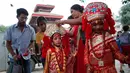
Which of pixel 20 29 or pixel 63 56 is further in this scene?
pixel 20 29

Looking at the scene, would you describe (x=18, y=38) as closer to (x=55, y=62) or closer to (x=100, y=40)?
(x=55, y=62)

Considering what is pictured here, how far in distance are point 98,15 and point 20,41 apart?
6.71 ft

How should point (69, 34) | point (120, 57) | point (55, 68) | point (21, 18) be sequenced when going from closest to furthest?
point (120, 57) → point (55, 68) → point (69, 34) → point (21, 18)

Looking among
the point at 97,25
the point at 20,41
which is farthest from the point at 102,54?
the point at 20,41

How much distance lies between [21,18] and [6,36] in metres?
0.45

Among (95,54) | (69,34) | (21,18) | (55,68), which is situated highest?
(21,18)

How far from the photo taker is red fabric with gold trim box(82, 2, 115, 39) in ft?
9.29

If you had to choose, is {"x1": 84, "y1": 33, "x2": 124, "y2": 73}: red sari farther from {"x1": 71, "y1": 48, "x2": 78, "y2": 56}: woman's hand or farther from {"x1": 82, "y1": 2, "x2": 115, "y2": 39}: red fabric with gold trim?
{"x1": 71, "y1": 48, "x2": 78, "y2": 56}: woman's hand

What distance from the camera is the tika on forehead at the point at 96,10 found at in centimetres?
283

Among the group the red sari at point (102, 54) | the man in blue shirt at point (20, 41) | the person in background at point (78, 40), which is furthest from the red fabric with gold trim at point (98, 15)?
the man in blue shirt at point (20, 41)

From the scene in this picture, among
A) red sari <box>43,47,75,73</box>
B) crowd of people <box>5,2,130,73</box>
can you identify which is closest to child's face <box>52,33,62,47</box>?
crowd of people <box>5,2,130,73</box>

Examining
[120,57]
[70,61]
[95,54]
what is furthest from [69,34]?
[120,57]

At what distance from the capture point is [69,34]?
3.69 metres

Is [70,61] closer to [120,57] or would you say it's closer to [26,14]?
[120,57]
